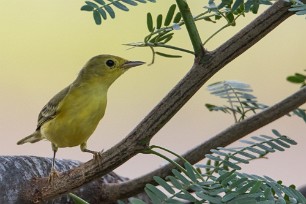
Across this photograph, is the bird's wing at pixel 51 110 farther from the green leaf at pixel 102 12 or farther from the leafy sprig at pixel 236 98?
the green leaf at pixel 102 12

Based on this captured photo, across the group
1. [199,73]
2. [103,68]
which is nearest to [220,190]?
[199,73]

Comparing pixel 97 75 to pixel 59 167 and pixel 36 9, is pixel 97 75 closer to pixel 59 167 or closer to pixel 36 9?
pixel 59 167

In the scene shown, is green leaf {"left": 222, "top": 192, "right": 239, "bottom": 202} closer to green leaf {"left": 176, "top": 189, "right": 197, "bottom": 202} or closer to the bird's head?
green leaf {"left": 176, "top": 189, "right": 197, "bottom": 202}

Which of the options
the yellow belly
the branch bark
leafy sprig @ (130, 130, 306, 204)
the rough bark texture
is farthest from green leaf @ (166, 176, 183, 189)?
the yellow belly

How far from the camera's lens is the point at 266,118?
3.63 ft

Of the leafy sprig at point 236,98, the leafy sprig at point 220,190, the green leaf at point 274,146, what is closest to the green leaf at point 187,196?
the leafy sprig at point 220,190

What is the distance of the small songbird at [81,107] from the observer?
1.31 meters

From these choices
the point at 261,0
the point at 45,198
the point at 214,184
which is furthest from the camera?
the point at 45,198

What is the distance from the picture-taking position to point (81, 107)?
136 cm

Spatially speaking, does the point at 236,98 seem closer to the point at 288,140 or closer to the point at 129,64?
the point at 129,64

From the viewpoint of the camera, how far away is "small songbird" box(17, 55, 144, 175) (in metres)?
1.31

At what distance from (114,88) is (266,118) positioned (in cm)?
151

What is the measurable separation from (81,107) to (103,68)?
4.8 inches

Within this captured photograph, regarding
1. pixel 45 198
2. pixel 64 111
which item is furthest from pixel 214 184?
Result: pixel 64 111
